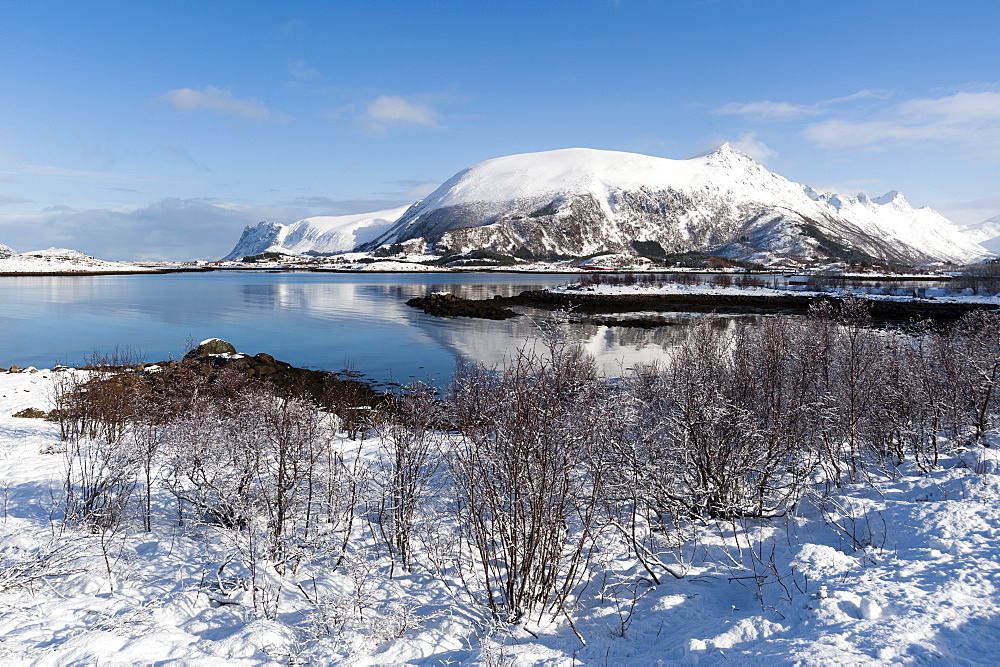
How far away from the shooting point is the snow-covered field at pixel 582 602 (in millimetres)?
4918

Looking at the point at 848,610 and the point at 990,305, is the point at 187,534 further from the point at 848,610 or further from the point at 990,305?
the point at 990,305

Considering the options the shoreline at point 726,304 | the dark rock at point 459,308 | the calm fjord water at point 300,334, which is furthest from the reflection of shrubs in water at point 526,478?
the shoreline at point 726,304

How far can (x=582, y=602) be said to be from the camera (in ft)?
20.8

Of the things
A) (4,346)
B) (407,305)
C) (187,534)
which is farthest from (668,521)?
(407,305)

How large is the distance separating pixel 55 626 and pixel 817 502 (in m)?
9.49

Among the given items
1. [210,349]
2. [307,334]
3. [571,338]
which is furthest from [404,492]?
[307,334]

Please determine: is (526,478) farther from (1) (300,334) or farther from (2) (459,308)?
(2) (459,308)

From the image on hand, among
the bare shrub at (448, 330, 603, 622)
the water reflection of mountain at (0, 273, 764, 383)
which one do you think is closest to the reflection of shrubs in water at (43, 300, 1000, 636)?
the bare shrub at (448, 330, 603, 622)

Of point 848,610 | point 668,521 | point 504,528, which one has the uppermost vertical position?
point 504,528

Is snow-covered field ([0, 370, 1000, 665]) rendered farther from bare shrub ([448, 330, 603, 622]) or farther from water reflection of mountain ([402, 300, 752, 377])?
water reflection of mountain ([402, 300, 752, 377])

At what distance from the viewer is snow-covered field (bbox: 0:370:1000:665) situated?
4918 mm

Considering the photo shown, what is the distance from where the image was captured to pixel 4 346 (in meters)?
30.7

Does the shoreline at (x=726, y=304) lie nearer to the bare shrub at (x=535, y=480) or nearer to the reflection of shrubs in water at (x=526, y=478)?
the reflection of shrubs in water at (x=526, y=478)

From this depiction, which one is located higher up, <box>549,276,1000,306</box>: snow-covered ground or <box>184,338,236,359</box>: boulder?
<box>549,276,1000,306</box>: snow-covered ground
